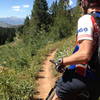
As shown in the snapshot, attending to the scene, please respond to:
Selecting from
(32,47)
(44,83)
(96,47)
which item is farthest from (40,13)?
(96,47)

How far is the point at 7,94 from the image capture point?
7.84 metres

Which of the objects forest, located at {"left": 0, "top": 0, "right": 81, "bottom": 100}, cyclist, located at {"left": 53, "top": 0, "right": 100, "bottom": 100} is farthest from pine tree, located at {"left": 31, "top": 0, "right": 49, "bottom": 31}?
cyclist, located at {"left": 53, "top": 0, "right": 100, "bottom": 100}

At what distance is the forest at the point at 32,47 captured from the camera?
882cm

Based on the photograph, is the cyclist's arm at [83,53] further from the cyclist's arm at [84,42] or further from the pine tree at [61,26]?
the pine tree at [61,26]

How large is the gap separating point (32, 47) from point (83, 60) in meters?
20.4

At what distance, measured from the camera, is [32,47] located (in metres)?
23.0

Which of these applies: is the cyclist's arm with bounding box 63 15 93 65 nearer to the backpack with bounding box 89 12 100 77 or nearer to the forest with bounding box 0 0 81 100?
the backpack with bounding box 89 12 100 77

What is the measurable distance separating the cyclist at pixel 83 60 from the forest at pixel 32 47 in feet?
16.4

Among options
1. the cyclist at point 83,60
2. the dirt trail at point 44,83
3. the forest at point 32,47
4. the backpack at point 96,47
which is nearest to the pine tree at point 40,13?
the forest at point 32,47

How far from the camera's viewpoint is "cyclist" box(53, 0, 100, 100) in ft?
8.89

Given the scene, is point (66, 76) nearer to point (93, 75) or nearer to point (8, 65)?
point (93, 75)

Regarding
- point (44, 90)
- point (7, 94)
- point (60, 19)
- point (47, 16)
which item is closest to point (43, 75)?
point (44, 90)

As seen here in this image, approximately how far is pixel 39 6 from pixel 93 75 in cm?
5640

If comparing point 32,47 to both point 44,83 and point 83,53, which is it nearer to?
point 44,83
